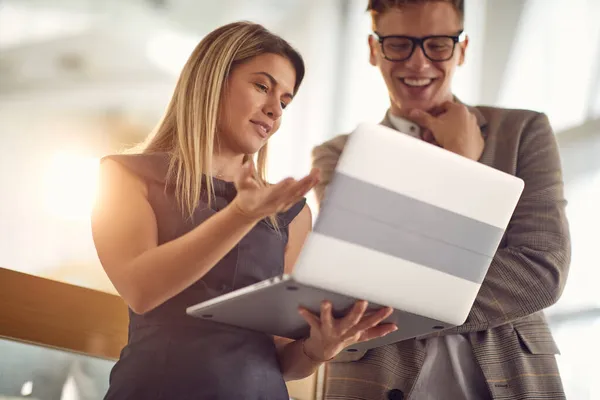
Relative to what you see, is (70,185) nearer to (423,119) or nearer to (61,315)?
(61,315)

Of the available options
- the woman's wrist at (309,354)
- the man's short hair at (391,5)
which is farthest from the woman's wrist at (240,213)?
the man's short hair at (391,5)

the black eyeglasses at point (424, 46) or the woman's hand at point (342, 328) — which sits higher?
the black eyeglasses at point (424, 46)

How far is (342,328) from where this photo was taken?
2.91ft

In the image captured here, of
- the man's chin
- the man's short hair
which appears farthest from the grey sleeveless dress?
the man's short hair

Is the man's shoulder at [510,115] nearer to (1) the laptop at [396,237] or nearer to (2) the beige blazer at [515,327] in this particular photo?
(2) the beige blazer at [515,327]

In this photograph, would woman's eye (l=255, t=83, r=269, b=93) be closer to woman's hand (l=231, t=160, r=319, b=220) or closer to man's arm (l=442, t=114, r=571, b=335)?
woman's hand (l=231, t=160, r=319, b=220)

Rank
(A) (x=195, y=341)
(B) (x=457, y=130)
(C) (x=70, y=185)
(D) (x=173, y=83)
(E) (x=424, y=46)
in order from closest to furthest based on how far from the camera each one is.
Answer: (A) (x=195, y=341)
(B) (x=457, y=130)
(E) (x=424, y=46)
(C) (x=70, y=185)
(D) (x=173, y=83)

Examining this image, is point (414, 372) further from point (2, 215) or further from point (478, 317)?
point (2, 215)

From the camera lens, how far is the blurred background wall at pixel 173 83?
1463 mm

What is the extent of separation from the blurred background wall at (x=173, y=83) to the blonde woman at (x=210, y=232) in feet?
1.47

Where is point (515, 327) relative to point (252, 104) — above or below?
below

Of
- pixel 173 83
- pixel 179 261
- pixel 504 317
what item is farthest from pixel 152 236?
pixel 173 83

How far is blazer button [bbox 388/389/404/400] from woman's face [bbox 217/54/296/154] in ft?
1.47

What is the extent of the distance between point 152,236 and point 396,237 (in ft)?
1.13
